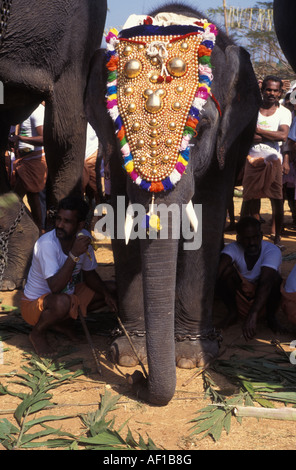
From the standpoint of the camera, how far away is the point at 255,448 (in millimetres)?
2643

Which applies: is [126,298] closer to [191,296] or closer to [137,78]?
[191,296]

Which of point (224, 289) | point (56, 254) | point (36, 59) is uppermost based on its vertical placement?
point (36, 59)

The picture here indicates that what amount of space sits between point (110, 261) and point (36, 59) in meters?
2.36

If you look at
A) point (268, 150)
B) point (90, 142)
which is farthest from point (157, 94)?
point (90, 142)

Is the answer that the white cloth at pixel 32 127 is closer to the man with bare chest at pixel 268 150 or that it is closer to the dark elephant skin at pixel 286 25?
the man with bare chest at pixel 268 150

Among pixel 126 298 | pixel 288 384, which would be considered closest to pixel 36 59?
pixel 126 298

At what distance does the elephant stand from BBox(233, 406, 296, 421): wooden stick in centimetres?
248

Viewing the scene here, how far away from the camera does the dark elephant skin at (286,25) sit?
3.92 metres

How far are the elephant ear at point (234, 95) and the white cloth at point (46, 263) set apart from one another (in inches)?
41.7

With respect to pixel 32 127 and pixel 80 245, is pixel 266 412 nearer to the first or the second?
pixel 80 245

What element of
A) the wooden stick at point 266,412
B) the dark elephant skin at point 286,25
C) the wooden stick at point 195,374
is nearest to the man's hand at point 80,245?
the wooden stick at point 195,374

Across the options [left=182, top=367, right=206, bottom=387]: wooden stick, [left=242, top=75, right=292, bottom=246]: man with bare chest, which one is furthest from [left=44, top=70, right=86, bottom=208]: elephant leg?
[left=242, top=75, right=292, bottom=246]: man with bare chest

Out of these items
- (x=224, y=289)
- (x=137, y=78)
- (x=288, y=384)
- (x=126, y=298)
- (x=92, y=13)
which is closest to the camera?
(x=137, y=78)

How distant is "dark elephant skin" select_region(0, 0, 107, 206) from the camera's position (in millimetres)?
4367
